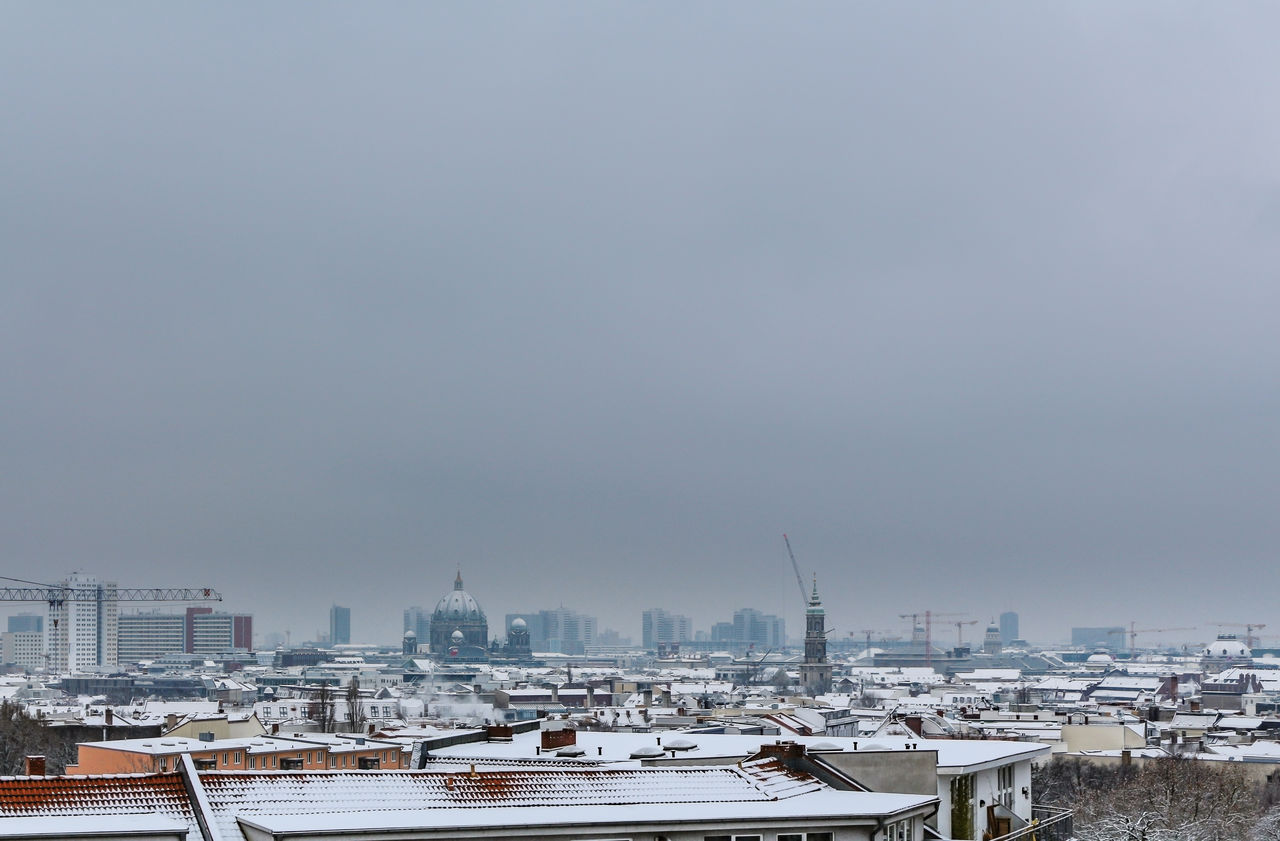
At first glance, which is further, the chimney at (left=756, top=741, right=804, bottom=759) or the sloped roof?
the chimney at (left=756, top=741, right=804, bottom=759)

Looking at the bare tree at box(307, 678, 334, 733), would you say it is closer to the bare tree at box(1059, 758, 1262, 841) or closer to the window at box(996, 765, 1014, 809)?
the bare tree at box(1059, 758, 1262, 841)

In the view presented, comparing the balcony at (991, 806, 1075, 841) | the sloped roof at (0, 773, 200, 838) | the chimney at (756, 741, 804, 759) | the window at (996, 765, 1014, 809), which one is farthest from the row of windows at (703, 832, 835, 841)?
the window at (996, 765, 1014, 809)

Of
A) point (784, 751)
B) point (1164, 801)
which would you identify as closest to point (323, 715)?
point (1164, 801)

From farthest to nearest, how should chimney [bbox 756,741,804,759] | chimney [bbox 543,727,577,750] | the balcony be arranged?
chimney [bbox 543,727,577,750], the balcony, chimney [bbox 756,741,804,759]

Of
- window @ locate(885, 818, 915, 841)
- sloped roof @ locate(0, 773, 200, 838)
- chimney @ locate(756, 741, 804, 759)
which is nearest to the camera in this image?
sloped roof @ locate(0, 773, 200, 838)

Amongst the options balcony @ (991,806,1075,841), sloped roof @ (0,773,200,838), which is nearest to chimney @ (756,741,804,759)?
balcony @ (991,806,1075,841)

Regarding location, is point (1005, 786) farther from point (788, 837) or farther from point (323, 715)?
point (323, 715)

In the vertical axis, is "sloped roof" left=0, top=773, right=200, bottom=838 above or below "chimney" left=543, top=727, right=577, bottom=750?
above

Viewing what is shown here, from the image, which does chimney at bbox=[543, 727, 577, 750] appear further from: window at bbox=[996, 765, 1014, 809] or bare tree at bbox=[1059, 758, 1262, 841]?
bare tree at bbox=[1059, 758, 1262, 841]

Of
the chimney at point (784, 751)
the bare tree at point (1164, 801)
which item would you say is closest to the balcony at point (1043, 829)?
the bare tree at point (1164, 801)

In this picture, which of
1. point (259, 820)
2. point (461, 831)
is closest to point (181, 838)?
point (259, 820)

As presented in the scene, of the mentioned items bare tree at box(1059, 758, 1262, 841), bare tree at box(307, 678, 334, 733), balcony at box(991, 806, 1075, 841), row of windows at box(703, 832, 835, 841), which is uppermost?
row of windows at box(703, 832, 835, 841)

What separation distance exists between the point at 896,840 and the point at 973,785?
7.45 meters

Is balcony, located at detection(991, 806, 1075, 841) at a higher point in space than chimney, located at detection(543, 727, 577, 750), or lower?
lower
